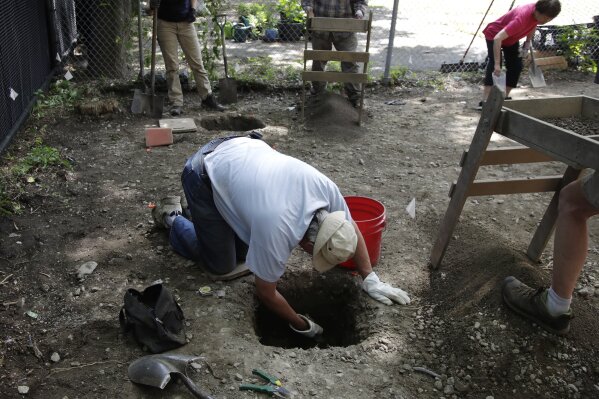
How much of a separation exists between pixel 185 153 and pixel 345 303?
272cm

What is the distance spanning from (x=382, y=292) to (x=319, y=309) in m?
0.59

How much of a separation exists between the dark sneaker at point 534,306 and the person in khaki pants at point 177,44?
15.7 feet

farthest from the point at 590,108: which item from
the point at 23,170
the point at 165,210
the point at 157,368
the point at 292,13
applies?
the point at 292,13

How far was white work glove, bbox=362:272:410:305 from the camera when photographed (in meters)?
3.36

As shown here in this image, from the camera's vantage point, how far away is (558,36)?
9.07 metres

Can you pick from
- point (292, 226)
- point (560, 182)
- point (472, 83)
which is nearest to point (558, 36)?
point (472, 83)

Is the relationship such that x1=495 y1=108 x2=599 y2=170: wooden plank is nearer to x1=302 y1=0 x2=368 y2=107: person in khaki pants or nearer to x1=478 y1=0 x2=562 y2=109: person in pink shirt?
x1=478 y1=0 x2=562 y2=109: person in pink shirt

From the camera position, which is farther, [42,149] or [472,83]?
[472,83]

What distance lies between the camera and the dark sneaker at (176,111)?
6.63 meters

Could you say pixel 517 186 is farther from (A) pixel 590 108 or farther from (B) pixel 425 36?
(B) pixel 425 36

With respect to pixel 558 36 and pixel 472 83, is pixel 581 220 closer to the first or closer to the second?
pixel 472 83

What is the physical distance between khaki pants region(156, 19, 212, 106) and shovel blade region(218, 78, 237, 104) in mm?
258

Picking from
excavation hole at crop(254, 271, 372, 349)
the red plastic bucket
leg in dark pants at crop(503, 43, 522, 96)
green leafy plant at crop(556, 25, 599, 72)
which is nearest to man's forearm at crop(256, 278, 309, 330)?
excavation hole at crop(254, 271, 372, 349)

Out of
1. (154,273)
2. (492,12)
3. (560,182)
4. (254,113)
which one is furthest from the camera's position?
(492,12)
